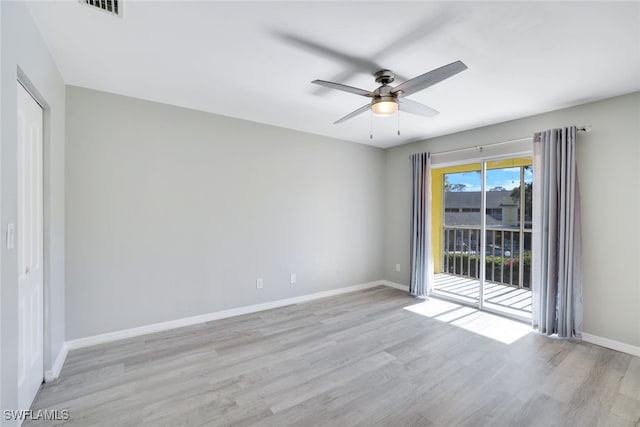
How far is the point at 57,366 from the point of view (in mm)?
2314

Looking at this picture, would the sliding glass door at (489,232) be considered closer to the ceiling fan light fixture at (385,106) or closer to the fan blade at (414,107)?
the fan blade at (414,107)

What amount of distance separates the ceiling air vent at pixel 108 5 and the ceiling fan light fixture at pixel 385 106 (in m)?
1.82

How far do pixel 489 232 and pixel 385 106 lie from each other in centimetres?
329

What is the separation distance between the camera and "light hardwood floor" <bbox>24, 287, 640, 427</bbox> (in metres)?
1.88

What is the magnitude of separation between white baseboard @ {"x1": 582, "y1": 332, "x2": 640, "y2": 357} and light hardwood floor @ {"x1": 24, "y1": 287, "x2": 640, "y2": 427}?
3.5 inches

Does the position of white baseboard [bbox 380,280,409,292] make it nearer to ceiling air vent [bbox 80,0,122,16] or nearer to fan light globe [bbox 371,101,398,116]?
fan light globe [bbox 371,101,398,116]

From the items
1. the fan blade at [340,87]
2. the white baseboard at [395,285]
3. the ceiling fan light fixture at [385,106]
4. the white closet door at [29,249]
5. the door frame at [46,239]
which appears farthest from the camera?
the white baseboard at [395,285]

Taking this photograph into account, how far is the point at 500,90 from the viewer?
2.74m

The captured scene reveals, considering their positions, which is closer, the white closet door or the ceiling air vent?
the ceiling air vent

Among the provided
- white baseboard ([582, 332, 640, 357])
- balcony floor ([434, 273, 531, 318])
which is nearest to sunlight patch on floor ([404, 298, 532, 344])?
balcony floor ([434, 273, 531, 318])

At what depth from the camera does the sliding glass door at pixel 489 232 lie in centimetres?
402

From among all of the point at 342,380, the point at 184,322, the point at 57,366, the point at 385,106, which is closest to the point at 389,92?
the point at 385,106

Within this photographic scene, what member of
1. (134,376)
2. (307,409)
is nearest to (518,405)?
(307,409)

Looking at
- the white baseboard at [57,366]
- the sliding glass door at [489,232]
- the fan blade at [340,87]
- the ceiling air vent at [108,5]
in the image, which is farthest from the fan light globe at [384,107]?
the white baseboard at [57,366]
